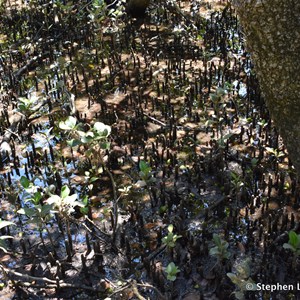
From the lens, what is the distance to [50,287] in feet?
9.11

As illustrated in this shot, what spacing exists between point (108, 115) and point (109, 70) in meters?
1.13

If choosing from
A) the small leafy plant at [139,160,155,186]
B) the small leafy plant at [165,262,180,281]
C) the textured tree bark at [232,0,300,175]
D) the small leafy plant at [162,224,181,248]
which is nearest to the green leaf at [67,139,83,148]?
the small leafy plant at [139,160,155,186]

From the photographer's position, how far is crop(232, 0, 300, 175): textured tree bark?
88.7 inches

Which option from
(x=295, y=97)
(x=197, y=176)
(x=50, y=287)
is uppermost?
(x=295, y=97)

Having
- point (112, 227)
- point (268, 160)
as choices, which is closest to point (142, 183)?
point (112, 227)

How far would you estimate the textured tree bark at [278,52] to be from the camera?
2.25m

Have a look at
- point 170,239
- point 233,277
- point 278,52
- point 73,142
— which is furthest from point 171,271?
point 278,52

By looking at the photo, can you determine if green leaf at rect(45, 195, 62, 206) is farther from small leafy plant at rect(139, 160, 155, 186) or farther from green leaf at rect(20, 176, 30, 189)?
small leafy plant at rect(139, 160, 155, 186)

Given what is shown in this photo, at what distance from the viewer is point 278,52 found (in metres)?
2.33

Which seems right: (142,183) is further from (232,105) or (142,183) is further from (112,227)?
(232,105)

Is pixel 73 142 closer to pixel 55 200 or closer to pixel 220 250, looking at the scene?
pixel 55 200

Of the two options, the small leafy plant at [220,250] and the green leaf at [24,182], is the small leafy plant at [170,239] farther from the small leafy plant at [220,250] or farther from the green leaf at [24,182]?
the green leaf at [24,182]

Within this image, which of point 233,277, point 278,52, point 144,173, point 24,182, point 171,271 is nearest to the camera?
point 278,52

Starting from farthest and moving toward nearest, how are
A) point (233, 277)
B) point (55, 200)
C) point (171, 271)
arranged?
point (55, 200), point (171, 271), point (233, 277)
